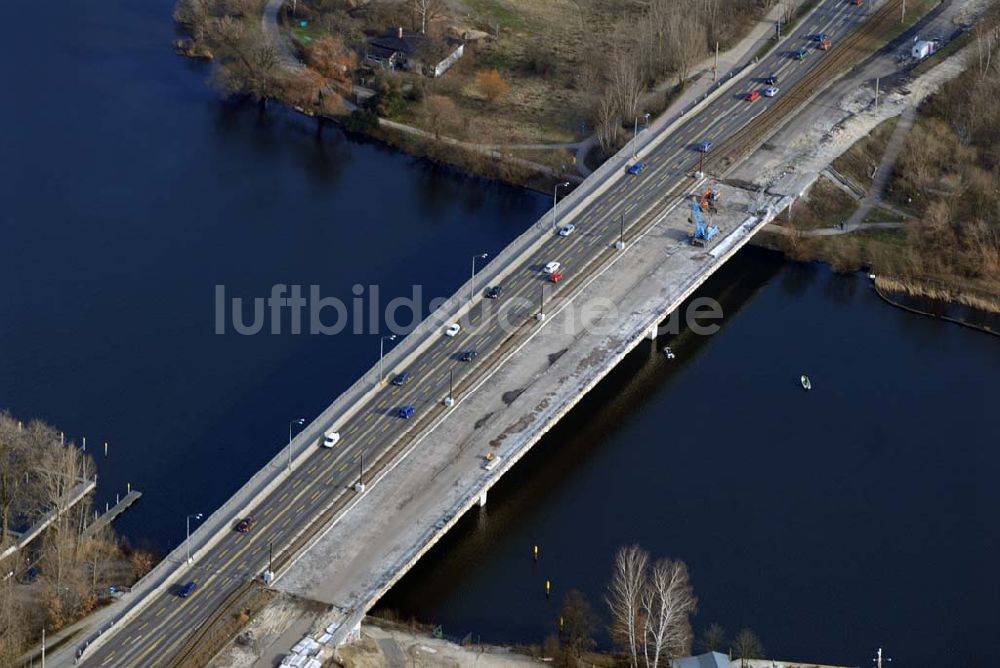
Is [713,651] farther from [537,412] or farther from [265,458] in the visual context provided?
[265,458]

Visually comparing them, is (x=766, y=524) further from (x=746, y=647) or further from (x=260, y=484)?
(x=260, y=484)

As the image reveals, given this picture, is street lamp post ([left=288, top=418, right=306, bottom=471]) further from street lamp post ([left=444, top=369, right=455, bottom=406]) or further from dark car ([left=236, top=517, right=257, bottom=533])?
street lamp post ([left=444, top=369, right=455, bottom=406])

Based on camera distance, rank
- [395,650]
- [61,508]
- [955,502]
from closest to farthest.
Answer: [395,650]
[61,508]
[955,502]

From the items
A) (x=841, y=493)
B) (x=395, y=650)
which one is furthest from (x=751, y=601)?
(x=395, y=650)

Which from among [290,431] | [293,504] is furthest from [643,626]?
[290,431]

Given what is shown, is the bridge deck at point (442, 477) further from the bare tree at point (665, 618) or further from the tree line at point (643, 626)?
A: the bare tree at point (665, 618)

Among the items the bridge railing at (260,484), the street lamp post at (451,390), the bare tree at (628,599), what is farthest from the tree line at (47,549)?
the bare tree at (628,599)
